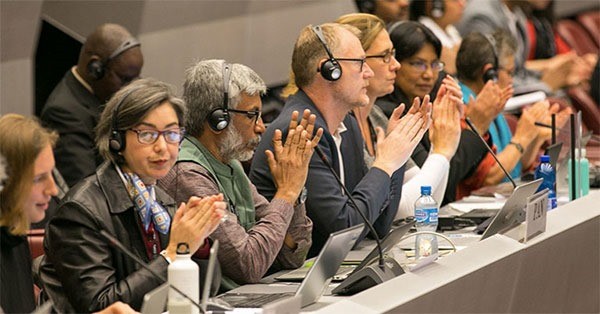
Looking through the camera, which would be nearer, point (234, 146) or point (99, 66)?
point (234, 146)

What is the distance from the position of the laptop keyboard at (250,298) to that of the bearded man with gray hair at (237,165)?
0.20 metres

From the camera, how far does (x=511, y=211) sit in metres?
4.23

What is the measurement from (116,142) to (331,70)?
3.59 ft

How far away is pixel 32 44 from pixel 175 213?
2.58 m

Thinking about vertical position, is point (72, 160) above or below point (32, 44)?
below

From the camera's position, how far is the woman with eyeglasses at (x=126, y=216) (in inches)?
135

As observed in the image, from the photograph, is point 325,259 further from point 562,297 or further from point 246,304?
point 562,297

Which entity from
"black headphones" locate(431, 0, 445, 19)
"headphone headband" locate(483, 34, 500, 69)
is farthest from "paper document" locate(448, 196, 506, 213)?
"black headphones" locate(431, 0, 445, 19)

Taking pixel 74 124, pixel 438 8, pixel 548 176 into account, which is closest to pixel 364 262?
pixel 548 176

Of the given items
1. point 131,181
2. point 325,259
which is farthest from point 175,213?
point 325,259

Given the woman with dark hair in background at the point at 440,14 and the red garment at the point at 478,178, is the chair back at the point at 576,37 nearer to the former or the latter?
the woman with dark hair in background at the point at 440,14

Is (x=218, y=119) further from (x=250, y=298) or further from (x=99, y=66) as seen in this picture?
(x=99, y=66)

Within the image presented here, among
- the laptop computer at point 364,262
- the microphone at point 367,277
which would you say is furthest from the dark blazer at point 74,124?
the microphone at point 367,277

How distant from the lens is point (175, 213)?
3549 millimetres
